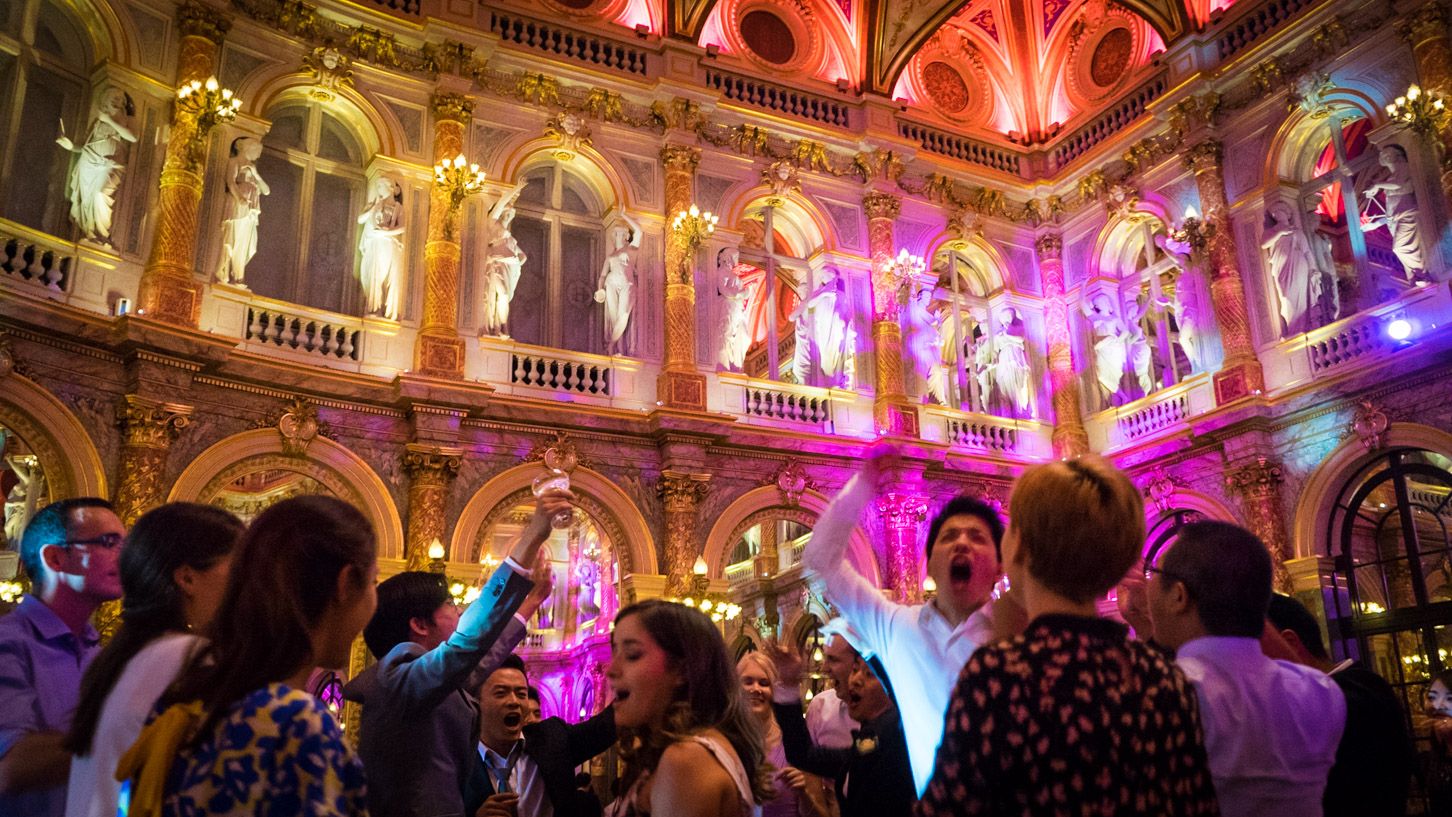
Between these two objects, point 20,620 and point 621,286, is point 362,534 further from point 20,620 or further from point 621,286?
point 621,286

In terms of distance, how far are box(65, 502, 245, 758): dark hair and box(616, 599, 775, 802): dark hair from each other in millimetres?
1066

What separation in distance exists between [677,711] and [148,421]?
9.60 metres

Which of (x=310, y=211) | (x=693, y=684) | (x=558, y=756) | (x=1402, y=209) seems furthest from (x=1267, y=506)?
(x=693, y=684)

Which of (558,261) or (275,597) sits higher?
(558,261)

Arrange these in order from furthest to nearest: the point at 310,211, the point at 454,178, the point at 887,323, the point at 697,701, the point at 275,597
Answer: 1. the point at 887,323
2. the point at 310,211
3. the point at 454,178
4. the point at 697,701
5. the point at 275,597

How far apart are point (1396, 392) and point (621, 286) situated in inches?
372

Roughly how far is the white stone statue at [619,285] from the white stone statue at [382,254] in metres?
2.66

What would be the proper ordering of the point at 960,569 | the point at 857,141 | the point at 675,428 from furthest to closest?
the point at 857,141
the point at 675,428
the point at 960,569

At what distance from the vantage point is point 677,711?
2660mm

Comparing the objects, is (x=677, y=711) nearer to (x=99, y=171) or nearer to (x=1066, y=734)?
(x=1066, y=734)

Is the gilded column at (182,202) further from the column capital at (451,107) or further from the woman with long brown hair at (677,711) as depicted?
the woman with long brown hair at (677,711)

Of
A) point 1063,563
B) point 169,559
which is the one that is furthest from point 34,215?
point 1063,563

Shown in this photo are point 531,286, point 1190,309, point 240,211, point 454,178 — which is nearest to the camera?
point 240,211

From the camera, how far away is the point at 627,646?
2752 mm
